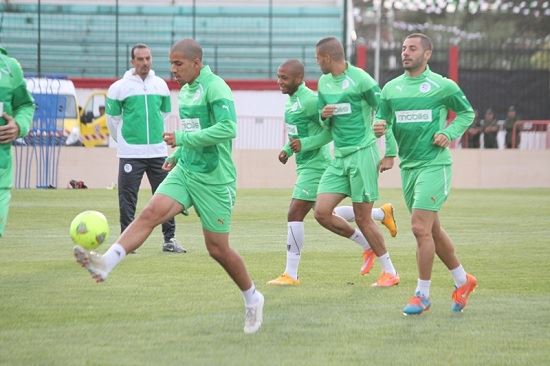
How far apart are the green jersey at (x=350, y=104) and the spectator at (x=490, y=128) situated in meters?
24.6

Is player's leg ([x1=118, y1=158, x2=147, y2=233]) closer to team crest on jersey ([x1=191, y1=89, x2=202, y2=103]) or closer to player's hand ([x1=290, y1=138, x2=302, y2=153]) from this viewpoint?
player's hand ([x1=290, y1=138, x2=302, y2=153])

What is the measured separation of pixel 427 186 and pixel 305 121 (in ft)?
7.84

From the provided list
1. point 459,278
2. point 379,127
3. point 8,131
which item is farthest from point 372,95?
point 8,131

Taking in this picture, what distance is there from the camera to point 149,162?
14898 mm

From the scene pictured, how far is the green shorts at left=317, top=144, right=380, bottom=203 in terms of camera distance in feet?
37.5

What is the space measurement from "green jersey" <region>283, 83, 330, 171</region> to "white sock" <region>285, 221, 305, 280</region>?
23.6 inches

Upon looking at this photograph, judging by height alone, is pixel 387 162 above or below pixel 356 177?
above

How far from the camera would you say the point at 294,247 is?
39.6 ft

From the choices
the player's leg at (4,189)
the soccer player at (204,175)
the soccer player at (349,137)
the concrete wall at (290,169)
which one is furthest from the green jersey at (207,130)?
the concrete wall at (290,169)

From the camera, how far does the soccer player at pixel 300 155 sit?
11953mm

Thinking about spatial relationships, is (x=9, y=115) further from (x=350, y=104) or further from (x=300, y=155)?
(x=300, y=155)

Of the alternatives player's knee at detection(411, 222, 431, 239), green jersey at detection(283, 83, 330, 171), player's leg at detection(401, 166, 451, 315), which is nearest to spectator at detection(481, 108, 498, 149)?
green jersey at detection(283, 83, 330, 171)

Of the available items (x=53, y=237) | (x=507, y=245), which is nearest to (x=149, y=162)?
(x=53, y=237)

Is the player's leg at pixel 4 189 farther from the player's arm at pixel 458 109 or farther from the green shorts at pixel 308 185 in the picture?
the green shorts at pixel 308 185
